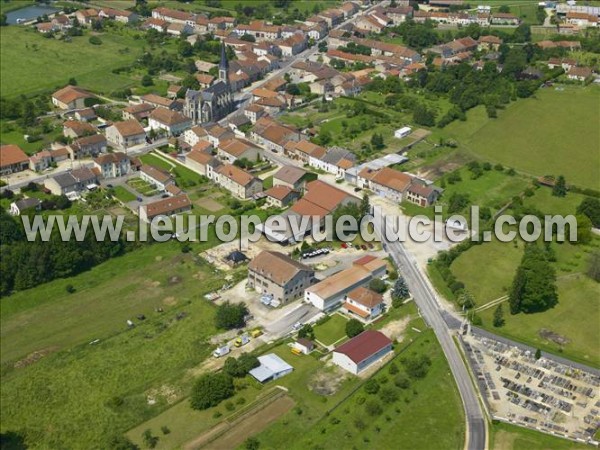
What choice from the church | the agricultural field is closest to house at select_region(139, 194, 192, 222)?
the church

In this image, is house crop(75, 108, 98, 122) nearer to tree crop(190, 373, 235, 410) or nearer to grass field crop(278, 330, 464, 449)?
tree crop(190, 373, 235, 410)

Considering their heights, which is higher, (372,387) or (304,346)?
(372,387)

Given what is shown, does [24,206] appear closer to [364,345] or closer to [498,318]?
[364,345]

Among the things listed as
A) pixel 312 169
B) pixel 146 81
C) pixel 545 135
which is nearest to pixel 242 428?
pixel 312 169

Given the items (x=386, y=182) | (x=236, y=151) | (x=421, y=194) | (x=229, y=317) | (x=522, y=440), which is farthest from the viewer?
(x=236, y=151)

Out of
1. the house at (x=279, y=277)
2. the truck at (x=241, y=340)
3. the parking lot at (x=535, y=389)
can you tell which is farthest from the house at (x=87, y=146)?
the parking lot at (x=535, y=389)

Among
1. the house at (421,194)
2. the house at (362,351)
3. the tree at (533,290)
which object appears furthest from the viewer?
the house at (421,194)

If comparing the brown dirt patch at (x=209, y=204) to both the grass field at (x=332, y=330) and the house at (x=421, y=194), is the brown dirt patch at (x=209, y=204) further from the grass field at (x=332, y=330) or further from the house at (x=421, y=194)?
the grass field at (x=332, y=330)
